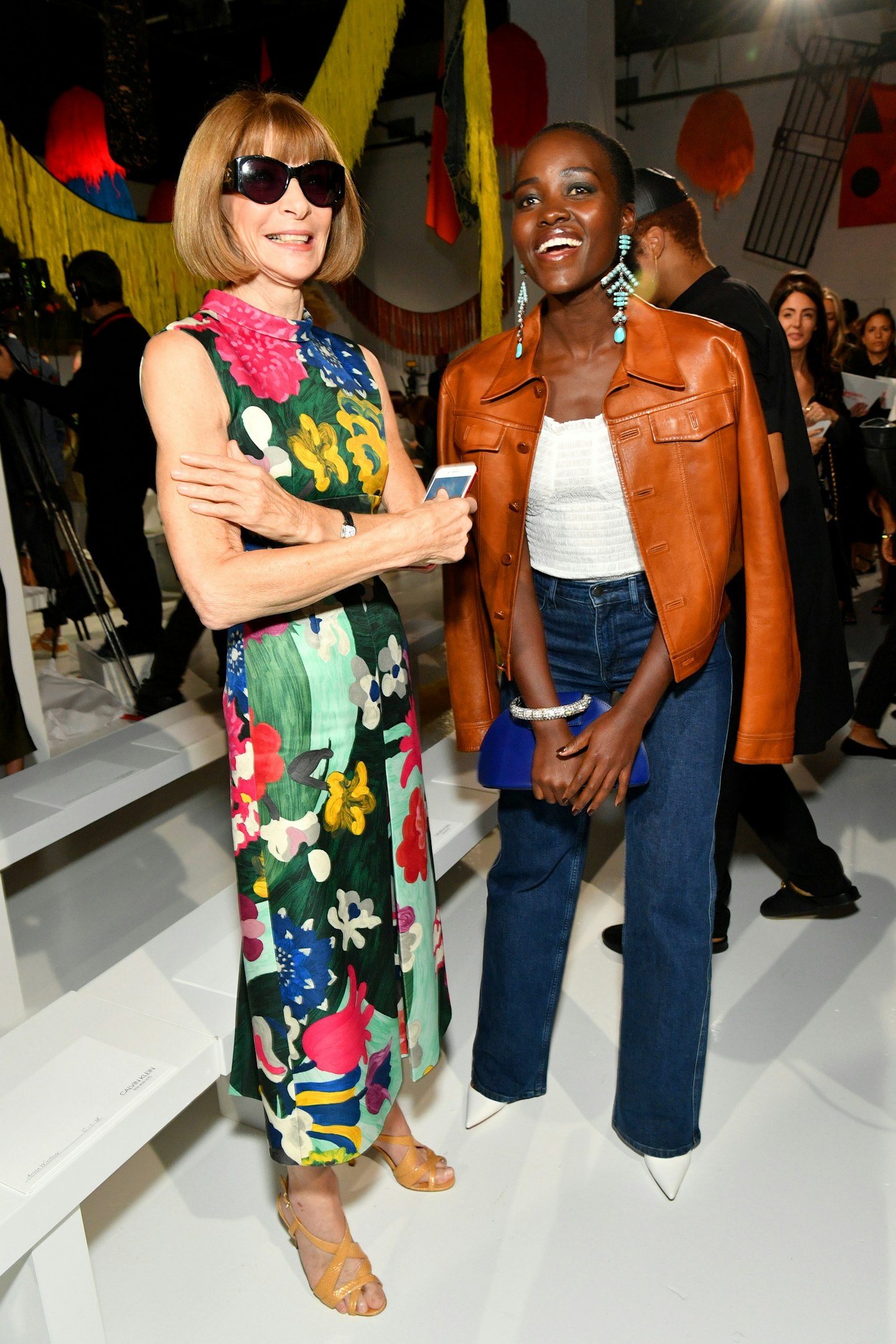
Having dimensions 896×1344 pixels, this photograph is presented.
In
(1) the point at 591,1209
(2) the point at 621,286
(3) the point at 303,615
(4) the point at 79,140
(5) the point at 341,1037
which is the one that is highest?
(4) the point at 79,140

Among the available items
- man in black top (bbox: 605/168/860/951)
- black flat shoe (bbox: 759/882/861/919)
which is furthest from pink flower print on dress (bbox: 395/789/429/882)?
black flat shoe (bbox: 759/882/861/919)

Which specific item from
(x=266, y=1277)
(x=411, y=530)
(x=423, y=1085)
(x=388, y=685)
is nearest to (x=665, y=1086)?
(x=423, y=1085)

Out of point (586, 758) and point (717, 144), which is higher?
point (717, 144)

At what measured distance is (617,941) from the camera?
8.96 feet

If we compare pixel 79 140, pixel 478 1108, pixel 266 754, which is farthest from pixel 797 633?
pixel 79 140

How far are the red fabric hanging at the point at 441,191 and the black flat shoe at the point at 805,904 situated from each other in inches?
107

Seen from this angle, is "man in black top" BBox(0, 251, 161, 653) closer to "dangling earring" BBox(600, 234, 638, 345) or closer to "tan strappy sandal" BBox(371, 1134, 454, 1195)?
"dangling earring" BBox(600, 234, 638, 345)

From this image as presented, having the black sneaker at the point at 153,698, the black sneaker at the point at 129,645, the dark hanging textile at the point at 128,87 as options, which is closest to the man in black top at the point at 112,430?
the black sneaker at the point at 129,645

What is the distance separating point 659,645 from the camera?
1640 mm

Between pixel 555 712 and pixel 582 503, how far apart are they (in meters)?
0.36

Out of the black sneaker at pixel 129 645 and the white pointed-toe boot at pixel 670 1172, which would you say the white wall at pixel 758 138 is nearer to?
the black sneaker at pixel 129 645

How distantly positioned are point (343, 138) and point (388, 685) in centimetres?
221

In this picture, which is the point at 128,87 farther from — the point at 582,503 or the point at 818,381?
the point at 818,381

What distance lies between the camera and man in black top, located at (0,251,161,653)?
3.07 metres
